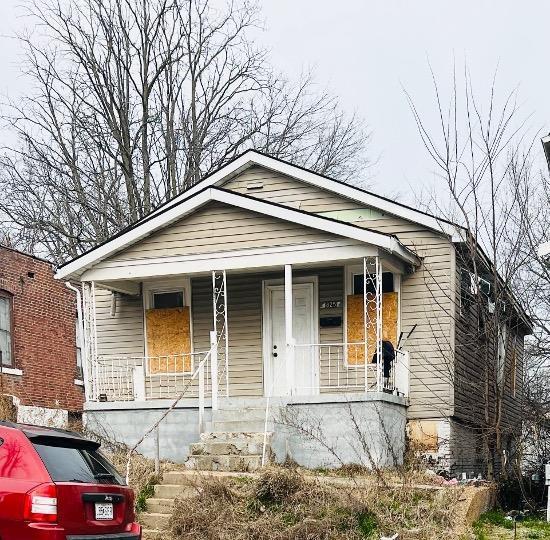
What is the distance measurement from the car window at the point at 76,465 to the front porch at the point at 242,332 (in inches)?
281

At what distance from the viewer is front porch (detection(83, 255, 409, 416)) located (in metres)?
16.5

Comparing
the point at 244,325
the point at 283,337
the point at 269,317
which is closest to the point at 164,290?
the point at 244,325

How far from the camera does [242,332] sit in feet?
57.7

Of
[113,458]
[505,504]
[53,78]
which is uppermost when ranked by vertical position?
[53,78]

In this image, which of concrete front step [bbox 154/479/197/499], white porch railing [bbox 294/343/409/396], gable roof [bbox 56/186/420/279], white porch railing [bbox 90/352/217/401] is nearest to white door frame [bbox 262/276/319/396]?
white porch railing [bbox 294/343/409/396]

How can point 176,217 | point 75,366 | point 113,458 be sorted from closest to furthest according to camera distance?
point 113,458
point 176,217
point 75,366

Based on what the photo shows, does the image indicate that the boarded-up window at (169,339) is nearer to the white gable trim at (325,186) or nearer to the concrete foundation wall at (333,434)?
the white gable trim at (325,186)

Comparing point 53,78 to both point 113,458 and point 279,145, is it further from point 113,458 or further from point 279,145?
point 113,458

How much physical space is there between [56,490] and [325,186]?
10613 mm

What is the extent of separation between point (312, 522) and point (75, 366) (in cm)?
1345

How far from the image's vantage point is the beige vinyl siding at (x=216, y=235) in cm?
1592

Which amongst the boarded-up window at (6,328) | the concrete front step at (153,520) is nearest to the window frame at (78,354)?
the boarded-up window at (6,328)

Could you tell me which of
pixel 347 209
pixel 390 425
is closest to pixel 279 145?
pixel 347 209

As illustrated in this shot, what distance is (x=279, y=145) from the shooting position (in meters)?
34.0
